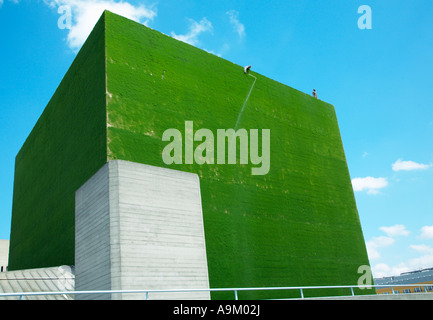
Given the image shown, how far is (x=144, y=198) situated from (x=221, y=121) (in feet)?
28.1

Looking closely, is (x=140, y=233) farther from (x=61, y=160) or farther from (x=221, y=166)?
(x=61, y=160)

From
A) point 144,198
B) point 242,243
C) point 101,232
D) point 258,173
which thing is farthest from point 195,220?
point 258,173

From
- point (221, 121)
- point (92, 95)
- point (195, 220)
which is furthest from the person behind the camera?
point (221, 121)

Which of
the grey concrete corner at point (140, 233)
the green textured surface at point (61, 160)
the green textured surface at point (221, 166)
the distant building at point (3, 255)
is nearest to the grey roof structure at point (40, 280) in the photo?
the green textured surface at point (61, 160)

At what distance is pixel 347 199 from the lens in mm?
23906

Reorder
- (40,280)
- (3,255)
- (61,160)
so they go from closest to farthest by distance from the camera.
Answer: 1. (40,280)
2. (61,160)
3. (3,255)

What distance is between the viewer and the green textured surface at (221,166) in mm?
16562

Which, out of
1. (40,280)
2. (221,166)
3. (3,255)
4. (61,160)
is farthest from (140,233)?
(3,255)

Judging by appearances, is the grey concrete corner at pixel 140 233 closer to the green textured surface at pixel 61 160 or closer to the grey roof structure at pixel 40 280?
the grey roof structure at pixel 40 280

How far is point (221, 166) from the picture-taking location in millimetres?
18344

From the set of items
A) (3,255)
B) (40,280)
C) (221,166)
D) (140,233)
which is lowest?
(40,280)

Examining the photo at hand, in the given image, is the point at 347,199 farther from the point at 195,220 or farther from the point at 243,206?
the point at 195,220
